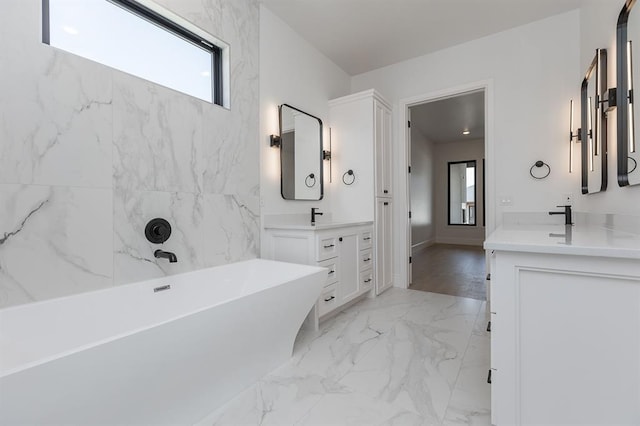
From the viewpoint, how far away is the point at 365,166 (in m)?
3.30

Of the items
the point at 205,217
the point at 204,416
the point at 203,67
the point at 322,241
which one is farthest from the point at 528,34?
the point at 204,416

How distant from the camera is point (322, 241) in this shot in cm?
249

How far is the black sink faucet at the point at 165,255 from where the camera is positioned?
1.83 meters

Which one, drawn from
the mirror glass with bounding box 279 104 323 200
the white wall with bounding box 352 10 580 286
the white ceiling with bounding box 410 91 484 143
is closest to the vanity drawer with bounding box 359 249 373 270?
the mirror glass with bounding box 279 104 323 200

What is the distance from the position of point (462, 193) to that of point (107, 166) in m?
7.90

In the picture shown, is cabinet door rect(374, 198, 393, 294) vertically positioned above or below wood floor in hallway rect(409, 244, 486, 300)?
above

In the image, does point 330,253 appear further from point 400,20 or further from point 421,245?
point 421,245

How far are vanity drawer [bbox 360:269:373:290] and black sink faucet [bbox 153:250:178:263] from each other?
1837 millimetres

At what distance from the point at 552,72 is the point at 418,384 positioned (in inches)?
121

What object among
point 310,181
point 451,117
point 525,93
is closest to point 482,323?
point 310,181

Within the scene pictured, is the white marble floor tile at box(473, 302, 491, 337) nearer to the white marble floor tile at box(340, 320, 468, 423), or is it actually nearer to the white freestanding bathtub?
the white marble floor tile at box(340, 320, 468, 423)

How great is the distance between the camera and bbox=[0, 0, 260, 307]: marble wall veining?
1.36m

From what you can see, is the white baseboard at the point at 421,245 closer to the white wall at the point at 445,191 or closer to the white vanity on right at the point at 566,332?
the white wall at the point at 445,191

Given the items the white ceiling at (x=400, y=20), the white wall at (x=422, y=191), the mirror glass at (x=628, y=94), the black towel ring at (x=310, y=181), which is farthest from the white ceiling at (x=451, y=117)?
the mirror glass at (x=628, y=94)
